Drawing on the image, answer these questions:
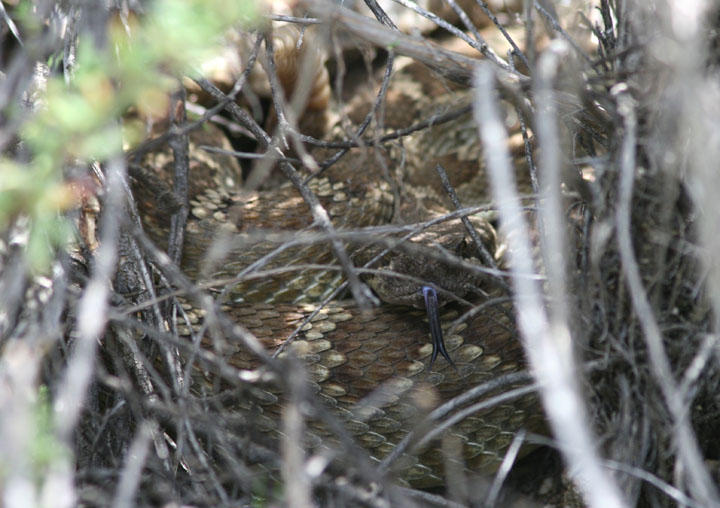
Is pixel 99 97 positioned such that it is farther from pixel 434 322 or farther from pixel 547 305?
pixel 434 322

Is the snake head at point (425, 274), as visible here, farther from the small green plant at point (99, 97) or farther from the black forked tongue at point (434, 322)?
the small green plant at point (99, 97)

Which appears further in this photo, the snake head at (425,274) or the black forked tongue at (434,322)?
the snake head at (425,274)

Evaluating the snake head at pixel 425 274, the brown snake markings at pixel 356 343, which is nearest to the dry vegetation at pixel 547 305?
the brown snake markings at pixel 356 343

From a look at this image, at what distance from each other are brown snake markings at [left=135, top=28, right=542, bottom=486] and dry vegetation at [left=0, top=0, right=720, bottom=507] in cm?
42

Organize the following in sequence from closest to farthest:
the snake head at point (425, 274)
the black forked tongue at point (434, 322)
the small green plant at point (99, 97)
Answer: the small green plant at point (99, 97) → the black forked tongue at point (434, 322) → the snake head at point (425, 274)

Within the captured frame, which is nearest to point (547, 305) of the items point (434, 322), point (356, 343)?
point (434, 322)

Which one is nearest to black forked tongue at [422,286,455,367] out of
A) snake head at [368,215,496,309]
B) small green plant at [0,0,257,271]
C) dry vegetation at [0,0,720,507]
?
snake head at [368,215,496,309]

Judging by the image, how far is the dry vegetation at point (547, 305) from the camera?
1.26m

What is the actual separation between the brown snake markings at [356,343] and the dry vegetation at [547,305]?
42cm

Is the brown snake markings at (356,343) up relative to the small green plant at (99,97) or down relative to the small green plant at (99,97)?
down

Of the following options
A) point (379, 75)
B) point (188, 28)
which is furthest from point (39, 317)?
point (379, 75)

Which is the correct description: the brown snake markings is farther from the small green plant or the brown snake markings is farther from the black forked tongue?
the small green plant

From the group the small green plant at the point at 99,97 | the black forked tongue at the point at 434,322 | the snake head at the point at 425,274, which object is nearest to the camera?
the small green plant at the point at 99,97

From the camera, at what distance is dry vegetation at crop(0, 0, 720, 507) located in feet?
4.14
